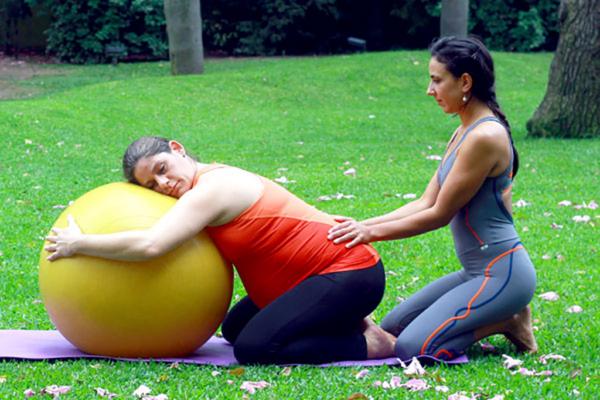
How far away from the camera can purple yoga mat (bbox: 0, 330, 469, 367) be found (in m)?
3.93

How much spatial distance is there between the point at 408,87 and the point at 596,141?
22.8ft

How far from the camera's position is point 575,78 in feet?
40.2

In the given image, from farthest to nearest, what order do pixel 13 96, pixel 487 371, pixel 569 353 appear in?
pixel 13 96 < pixel 569 353 < pixel 487 371

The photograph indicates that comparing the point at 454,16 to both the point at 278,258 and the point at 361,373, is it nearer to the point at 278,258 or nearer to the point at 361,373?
the point at 278,258

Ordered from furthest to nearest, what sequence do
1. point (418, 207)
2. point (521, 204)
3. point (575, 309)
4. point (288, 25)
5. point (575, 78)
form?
1. point (288, 25)
2. point (575, 78)
3. point (521, 204)
4. point (575, 309)
5. point (418, 207)

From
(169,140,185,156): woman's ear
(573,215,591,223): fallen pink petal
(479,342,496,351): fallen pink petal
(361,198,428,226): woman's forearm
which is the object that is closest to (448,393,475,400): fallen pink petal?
(479,342,496,351): fallen pink petal

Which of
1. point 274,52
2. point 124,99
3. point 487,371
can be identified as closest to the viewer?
point 487,371

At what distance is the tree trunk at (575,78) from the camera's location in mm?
12188

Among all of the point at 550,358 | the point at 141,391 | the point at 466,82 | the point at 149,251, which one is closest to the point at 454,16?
the point at 466,82

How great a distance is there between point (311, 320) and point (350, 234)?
512 millimetres

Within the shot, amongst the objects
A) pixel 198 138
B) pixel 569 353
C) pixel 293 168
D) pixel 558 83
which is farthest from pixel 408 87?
pixel 569 353

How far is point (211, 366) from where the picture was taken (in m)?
3.91

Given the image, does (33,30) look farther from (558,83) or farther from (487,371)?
(487,371)

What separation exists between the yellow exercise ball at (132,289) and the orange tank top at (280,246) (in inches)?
4.9
